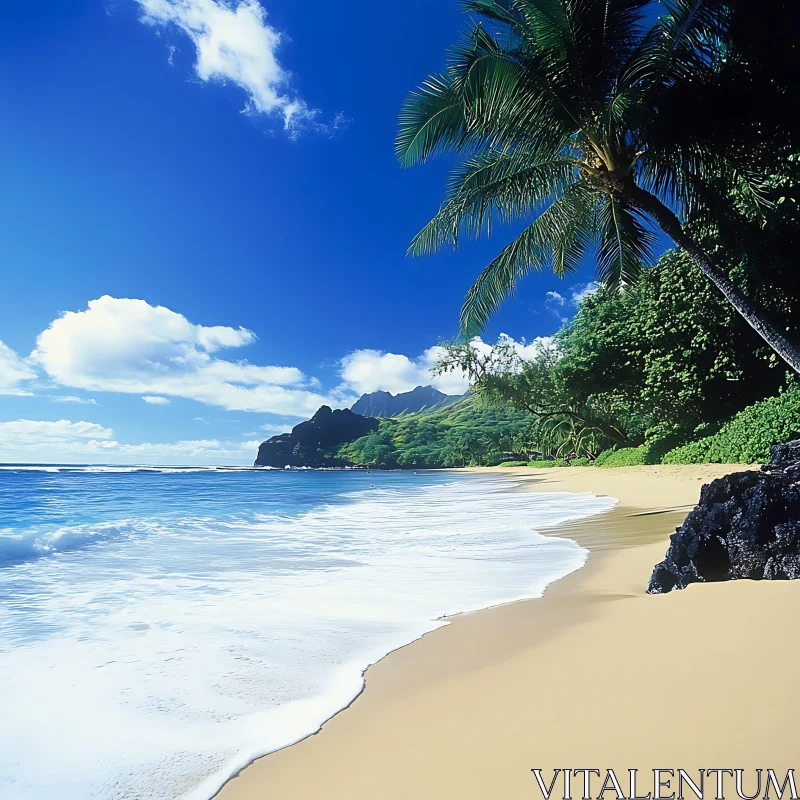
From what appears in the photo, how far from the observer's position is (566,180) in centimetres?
929

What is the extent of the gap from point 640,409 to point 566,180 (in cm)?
1707

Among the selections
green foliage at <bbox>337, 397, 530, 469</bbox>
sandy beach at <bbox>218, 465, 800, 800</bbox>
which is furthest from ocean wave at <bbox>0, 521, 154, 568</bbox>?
green foliage at <bbox>337, 397, 530, 469</bbox>

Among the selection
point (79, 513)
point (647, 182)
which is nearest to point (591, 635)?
point (647, 182)

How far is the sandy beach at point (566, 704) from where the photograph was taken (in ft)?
5.05

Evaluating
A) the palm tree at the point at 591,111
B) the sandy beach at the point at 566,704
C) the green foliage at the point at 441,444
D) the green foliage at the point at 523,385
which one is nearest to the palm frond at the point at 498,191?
the palm tree at the point at 591,111

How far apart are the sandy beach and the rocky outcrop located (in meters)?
0.27

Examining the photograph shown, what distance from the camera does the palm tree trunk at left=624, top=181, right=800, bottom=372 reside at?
6687 mm

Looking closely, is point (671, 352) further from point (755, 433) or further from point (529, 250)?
point (529, 250)

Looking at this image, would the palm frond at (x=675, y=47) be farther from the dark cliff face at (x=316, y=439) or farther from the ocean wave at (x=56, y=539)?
the dark cliff face at (x=316, y=439)

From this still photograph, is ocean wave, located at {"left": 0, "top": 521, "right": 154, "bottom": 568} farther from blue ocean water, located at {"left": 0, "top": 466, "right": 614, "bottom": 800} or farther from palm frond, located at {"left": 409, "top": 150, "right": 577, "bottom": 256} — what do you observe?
palm frond, located at {"left": 409, "top": 150, "right": 577, "bottom": 256}

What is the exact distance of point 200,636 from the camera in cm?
321

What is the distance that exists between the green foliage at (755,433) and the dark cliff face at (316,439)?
10801cm

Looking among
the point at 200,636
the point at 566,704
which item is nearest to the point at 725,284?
the point at 566,704

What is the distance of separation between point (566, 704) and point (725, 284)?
23.1 ft
